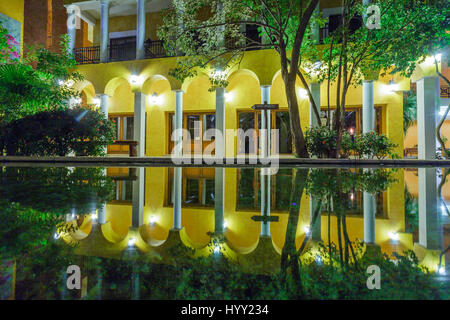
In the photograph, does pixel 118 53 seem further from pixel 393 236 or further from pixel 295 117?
pixel 393 236

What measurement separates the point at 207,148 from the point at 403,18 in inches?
448

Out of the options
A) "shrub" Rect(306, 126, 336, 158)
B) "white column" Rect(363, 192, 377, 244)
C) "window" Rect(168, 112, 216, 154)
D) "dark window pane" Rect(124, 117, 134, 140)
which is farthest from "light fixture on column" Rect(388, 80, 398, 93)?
"dark window pane" Rect(124, 117, 134, 140)

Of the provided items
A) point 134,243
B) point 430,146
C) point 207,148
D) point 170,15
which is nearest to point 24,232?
point 134,243

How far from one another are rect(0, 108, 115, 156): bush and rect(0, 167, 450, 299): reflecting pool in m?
8.29

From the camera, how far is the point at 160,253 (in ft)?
3.78

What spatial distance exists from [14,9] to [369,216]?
78.0ft

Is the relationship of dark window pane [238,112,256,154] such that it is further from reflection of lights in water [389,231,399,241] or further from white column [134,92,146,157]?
reflection of lights in water [389,231,399,241]

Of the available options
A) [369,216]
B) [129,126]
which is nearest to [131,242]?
[369,216]

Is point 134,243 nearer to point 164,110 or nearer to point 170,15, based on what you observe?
point 170,15

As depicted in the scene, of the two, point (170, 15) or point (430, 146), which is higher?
point (170, 15)

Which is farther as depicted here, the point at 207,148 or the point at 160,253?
the point at 207,148

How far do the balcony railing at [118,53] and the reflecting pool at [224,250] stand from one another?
16.0m

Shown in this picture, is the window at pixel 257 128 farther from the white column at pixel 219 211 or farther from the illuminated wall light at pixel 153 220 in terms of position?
the illuminated wall light at pixel 153 220

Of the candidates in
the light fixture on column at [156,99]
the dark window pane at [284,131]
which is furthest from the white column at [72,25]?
the dark window pane at [284,131]
